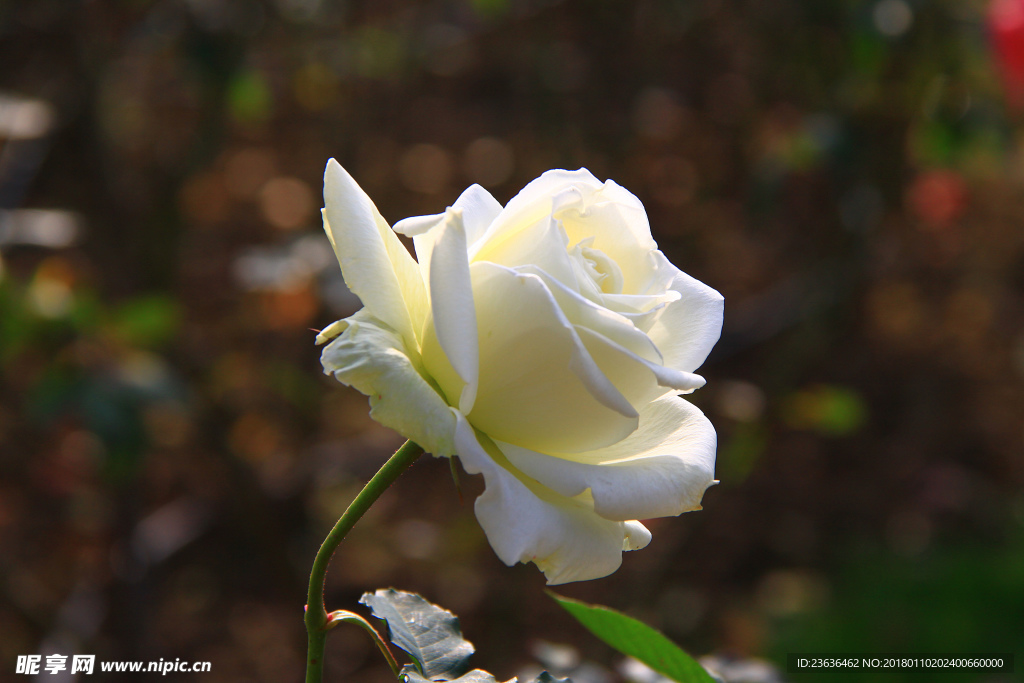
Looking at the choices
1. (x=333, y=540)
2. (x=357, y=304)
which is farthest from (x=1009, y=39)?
(x=333, y=540)

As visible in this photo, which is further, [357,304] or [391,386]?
[357,304]

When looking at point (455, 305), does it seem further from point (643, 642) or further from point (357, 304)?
point (357, 304)

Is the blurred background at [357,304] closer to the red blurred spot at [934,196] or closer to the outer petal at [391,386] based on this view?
the red blurred spot at [934,196]

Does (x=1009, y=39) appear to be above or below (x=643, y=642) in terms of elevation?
above

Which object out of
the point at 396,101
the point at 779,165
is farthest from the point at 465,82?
the point at 779,165

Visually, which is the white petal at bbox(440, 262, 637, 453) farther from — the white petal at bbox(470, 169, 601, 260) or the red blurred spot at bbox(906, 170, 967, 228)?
the red blurred spot at bbox(906, 170, 967, 228)

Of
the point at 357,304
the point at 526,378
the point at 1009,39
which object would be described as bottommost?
the point at 357,304
